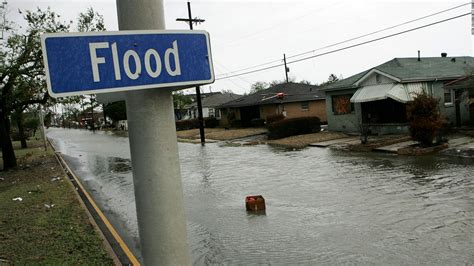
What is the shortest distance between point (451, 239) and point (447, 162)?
8.75 meters

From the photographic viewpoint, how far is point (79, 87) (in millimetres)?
1828

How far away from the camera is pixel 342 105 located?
1136 inches

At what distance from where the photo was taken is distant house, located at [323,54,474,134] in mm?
23500

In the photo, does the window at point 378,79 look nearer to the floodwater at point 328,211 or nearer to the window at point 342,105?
the window at point 342,105

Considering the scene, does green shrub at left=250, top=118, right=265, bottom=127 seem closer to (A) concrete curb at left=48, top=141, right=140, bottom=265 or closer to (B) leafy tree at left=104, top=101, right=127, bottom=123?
(A) concrete curb at left=48, top=141, right=140, bottom=265

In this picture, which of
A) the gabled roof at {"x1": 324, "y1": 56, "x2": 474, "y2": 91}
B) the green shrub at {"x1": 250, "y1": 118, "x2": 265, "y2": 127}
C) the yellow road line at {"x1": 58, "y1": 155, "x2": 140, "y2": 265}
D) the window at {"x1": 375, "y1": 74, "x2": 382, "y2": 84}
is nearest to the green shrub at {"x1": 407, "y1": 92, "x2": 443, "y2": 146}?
the gabled roof at {"x1": 324, "y1": 56, "x2": 474, "y2": 91}

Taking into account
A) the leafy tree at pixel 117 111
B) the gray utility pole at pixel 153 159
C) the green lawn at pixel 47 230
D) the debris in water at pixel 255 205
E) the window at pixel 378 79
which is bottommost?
the debris in water at pixel 255 205

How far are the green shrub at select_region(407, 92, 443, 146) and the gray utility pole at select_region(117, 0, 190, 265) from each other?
17.3 meters

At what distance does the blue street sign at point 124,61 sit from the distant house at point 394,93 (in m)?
20.7

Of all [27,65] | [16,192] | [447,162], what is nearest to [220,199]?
[16,192]

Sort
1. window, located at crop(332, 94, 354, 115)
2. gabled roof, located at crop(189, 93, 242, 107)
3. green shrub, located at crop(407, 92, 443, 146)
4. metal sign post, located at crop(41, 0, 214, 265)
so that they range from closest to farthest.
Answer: metal sign post, located at crop(41, 0, 214, 265), green shrub, located at crop(407, 92, 443, 146), window, located at crop(332, 94, 354, 115), gabled roof, located at crop(189, 93, 242, 107)

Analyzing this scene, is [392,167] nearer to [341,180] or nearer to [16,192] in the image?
[341,180]

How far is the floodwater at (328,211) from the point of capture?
655cm

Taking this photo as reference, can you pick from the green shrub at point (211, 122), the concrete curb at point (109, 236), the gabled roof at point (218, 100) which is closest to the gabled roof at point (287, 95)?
the green shrub at point (211, 122)
